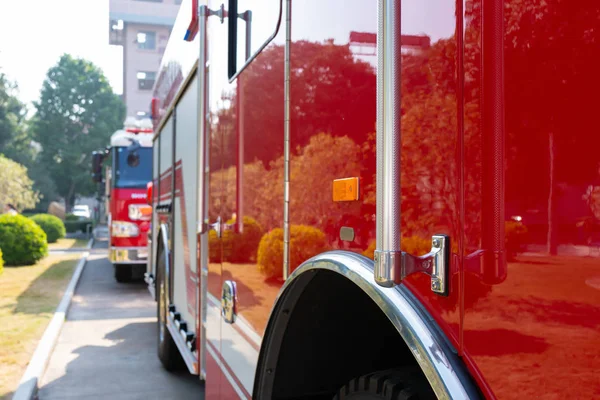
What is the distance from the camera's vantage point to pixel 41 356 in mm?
6215

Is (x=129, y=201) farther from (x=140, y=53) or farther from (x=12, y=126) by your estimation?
(x=140, y=53)

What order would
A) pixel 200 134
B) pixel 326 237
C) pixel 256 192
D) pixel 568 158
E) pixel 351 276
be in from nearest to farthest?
1. pixel 568 158
2. pixel 351 276
3. pixel 326 237
4. pixel 256 192
5. pixel 200 134

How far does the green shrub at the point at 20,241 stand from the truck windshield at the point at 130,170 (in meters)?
3.74

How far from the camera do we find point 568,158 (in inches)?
36.4

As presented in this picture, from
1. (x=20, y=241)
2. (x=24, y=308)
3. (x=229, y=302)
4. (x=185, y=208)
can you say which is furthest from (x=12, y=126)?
(x=229, y=302)

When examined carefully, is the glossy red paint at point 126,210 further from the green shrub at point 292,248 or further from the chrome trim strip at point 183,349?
the green shrub at point 292,248

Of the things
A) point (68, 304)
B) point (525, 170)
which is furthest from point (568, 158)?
point (68, 304)

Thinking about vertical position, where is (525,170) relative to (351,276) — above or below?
above

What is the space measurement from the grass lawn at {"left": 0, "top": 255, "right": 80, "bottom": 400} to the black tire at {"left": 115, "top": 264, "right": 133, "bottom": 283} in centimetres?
96

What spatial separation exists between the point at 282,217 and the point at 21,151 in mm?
40414

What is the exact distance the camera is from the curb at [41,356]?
512 cm

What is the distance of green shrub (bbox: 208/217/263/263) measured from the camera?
2.55 metres

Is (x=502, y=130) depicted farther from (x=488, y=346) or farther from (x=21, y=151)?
(x=21, y=151)

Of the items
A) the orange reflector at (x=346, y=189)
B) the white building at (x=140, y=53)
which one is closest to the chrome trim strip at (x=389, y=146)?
the orange reflector at (x=346, y=189)
